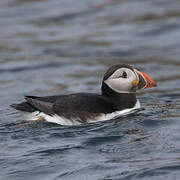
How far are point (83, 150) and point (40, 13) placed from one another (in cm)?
1070

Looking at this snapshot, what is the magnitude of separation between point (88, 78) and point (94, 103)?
147 inches

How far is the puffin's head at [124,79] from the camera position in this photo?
23.4 ft

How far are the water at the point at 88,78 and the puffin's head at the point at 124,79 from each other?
383 millimetres

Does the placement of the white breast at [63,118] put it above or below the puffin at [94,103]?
below

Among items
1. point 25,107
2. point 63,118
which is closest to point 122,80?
point 63,118

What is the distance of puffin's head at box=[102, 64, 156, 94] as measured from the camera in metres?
7.12

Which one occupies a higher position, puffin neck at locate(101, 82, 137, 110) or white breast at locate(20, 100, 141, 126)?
puffin neck at locate(101, 82, 137, 110)

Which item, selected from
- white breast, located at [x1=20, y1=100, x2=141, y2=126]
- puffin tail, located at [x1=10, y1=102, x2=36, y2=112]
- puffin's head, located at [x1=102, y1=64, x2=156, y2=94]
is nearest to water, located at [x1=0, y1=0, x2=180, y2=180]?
white breast, located at [x1=20, y1=100, x2=141, y2=126]

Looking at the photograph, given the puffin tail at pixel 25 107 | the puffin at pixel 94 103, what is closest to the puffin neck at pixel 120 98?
the puffin at pixel 94 103

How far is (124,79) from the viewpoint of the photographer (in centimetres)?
721

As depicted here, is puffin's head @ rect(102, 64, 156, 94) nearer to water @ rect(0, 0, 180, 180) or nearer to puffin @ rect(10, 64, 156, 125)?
puffin @ rect(10, 64, 156, 125)

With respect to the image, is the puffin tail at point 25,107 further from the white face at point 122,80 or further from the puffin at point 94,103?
the white face at point 122,80

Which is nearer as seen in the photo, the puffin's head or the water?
the water

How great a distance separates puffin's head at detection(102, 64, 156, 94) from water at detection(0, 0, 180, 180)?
0.38 m
